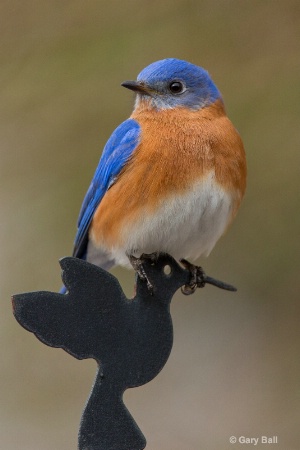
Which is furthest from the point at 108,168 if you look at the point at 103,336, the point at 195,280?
the point at 103,336

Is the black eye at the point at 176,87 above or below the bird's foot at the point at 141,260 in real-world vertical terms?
above

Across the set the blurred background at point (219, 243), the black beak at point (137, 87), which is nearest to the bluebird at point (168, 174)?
the black beak at point (137, 87)

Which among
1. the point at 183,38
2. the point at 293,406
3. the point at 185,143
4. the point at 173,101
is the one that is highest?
the point at 183,38

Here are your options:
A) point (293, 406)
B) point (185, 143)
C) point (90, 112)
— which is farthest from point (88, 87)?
point (293, 406)

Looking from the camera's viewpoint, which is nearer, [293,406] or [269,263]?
[269,263]

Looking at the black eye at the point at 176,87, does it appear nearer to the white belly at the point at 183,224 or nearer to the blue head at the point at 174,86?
the blue head at the point at 174,86

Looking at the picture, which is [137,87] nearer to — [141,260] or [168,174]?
[168,174]

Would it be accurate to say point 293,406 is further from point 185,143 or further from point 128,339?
point 128,339
